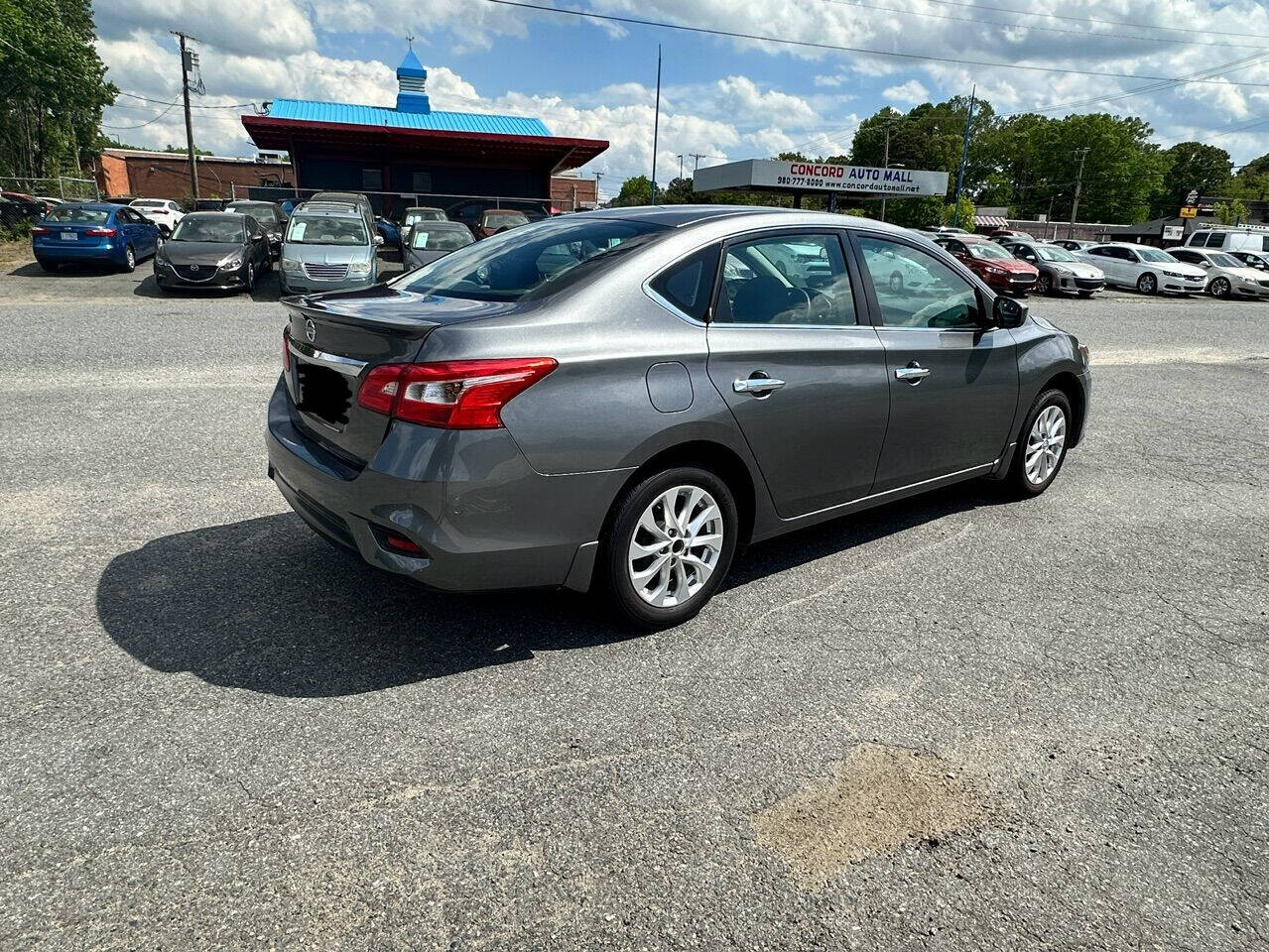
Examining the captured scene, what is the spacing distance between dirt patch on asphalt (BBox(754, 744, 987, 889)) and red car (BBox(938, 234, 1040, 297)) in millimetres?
22230

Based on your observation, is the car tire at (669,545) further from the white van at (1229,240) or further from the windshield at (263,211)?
the white van at (1229,240)

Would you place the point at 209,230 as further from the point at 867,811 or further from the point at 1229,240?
the point at 1229,240

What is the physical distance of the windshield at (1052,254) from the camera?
1019 inches

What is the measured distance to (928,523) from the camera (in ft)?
16.7

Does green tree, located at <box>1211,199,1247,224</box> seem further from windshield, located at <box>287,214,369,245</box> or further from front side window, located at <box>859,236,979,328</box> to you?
front side window, located at <box>859,236,979,328</box>

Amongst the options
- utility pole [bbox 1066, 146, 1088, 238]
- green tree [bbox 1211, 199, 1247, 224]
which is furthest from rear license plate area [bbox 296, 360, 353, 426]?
utility pole [bbox 1066, 146, 1088, 238]

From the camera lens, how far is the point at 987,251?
80.8 ft

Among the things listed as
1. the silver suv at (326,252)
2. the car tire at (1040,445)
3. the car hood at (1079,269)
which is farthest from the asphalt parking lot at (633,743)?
the car hood at (1079,269)

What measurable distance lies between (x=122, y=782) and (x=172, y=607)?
1215 mm

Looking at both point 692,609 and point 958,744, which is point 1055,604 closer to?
point 958,744

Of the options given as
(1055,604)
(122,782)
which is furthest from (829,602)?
(122,782)

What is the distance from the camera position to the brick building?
A: 57.8 metres

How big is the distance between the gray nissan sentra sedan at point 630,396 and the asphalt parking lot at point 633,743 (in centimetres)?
45

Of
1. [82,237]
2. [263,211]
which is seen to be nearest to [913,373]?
[82,237]
